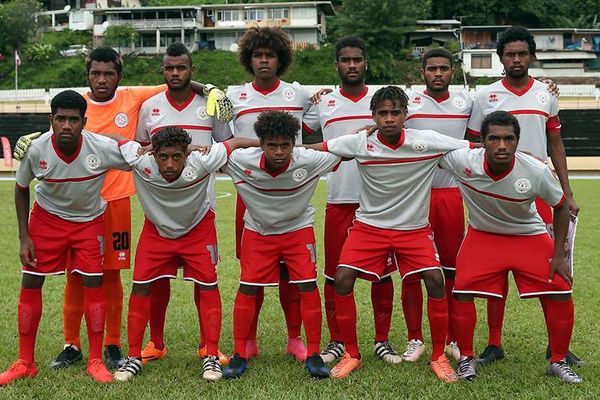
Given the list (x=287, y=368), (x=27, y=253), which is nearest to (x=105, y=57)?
(x=27, y=253)

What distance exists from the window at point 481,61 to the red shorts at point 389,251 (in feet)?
167

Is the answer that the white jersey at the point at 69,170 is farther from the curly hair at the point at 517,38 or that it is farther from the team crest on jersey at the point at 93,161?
the curly hair at the point at 517,38

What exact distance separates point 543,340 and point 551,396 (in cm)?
133

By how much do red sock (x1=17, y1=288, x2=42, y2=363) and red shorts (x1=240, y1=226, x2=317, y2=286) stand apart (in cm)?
140

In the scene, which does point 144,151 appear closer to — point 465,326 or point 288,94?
point 288,94

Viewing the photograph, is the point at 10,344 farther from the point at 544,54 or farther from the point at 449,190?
the point at 544,54

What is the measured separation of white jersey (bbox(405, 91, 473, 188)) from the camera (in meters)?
4.89

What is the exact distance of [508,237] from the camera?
451 cm

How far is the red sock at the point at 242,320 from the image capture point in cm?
462

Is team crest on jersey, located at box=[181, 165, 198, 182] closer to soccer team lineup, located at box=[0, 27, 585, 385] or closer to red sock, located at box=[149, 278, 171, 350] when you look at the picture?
soccer team lineup, located at box=[0, 27, 585, 385]

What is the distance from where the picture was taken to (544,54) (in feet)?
180

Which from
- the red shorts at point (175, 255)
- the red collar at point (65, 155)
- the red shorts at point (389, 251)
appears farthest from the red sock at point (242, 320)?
the red collar at point (65, 155)

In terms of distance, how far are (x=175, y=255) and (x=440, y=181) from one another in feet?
6.41

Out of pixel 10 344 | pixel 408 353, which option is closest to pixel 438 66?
pixel 408 353
